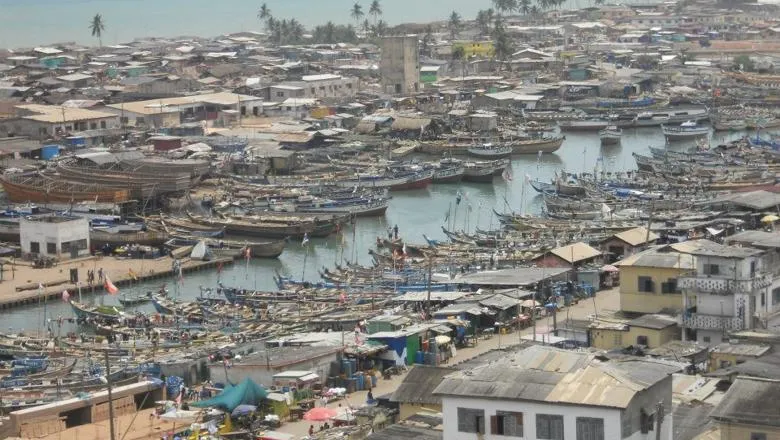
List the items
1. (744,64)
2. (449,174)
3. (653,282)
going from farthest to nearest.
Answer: (744,64), (449,174), (653,282)

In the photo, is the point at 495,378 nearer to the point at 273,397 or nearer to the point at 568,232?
the point at 273,397

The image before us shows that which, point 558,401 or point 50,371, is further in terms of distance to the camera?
point 50,371

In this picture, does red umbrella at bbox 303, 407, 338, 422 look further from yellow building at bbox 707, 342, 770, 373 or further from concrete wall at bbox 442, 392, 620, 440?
yellow building at bbox 707, 342, 770, 373

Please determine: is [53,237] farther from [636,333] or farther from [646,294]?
[636,333]

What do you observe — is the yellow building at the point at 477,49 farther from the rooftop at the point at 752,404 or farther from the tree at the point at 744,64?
the rooftop at the point at 752,404

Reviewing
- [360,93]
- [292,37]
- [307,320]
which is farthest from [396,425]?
[292,37]

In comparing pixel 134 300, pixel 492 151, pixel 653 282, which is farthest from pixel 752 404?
pixel 492 151
